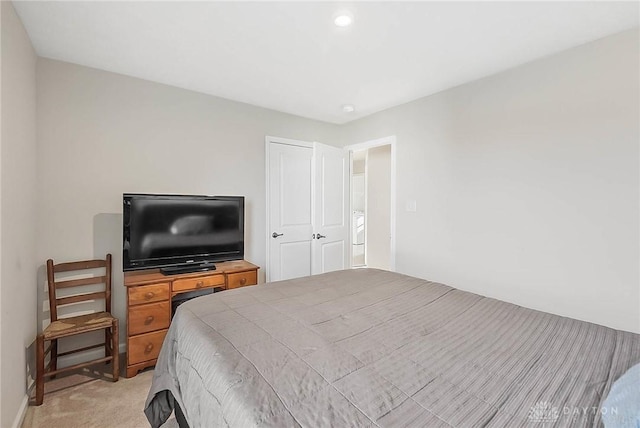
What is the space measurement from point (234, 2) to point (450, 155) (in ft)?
7.44

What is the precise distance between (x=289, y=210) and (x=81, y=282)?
6.89 feet

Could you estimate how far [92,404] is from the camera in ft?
6.19

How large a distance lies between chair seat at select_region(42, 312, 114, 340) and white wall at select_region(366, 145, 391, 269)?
12.8 ft

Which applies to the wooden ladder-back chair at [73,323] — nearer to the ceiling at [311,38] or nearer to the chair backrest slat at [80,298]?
the chair backrest slat at [80,298]

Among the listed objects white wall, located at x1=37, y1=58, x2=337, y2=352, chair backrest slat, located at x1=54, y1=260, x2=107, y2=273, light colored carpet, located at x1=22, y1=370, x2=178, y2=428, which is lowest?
light colored carpet, located at x1=22, y1=370, x2=178, y2=428

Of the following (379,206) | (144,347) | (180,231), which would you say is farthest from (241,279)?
(379,206)

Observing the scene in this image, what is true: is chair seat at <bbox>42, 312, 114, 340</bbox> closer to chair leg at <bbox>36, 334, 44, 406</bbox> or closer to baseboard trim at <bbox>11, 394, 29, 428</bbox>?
chair leg at <bbox>36, 334, 44, 406</bbox>

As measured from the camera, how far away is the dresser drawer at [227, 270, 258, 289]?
8.54 feet

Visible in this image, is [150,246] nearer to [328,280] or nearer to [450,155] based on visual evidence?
[328,280]

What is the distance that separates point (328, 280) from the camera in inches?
82.2

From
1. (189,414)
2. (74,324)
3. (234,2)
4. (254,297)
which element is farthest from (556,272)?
(74,324)

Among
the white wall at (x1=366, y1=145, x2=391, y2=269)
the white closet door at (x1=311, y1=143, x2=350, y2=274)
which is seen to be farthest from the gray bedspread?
the white wall at (x1=366, y1=145, x2=391, y2=269)

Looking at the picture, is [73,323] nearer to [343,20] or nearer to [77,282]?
[77,282]

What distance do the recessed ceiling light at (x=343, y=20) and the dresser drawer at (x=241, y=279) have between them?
2137mm
